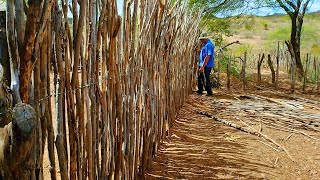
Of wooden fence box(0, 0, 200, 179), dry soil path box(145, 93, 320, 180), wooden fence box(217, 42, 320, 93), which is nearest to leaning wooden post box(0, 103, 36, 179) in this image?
wooden fence box(0, 0, 200, 179)

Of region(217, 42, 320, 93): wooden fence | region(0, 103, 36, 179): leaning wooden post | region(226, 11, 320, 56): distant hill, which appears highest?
region(226, 11, 320, 56): distant hill

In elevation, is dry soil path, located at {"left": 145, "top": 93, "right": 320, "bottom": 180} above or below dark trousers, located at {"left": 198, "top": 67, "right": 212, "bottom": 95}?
below

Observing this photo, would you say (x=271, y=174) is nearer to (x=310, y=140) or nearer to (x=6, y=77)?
(x=310, y=140)

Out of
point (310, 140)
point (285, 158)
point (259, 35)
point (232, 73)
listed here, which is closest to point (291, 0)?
point (232, 73)

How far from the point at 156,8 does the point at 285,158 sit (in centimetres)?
229

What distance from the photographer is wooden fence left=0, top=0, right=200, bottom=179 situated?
1222 millimetres

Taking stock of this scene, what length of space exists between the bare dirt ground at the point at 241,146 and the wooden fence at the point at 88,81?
515 mm

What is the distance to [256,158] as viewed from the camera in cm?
421

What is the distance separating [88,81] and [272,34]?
34.0m

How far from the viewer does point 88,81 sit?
1.87 meters

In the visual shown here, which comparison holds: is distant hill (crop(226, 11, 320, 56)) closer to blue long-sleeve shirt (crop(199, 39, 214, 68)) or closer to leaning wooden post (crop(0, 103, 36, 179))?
blue long-sleeve shirt (crop(199, 39, 214, 68))

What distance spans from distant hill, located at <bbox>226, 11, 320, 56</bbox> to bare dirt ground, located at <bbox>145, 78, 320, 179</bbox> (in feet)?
35.8

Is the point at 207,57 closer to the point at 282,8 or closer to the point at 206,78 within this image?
the point at 206,78

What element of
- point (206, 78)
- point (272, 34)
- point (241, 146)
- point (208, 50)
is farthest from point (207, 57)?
point (272, 34)
